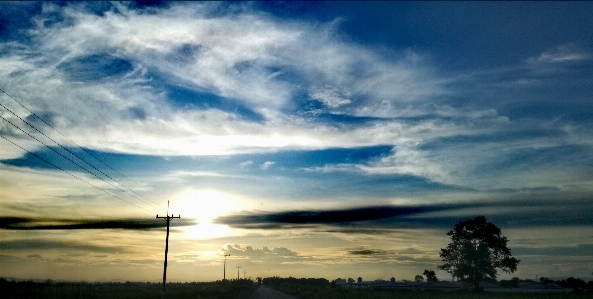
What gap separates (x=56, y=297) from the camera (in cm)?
6619

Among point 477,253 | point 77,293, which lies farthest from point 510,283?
point 77,293

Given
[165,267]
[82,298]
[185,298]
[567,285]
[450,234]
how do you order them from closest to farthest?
[165,267], [82,298], [185,298], [450,234], [567,285]

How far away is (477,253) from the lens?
266 feet

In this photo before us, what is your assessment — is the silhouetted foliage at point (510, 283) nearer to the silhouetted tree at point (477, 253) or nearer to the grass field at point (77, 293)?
the silhouetted tree at point (477, 253)

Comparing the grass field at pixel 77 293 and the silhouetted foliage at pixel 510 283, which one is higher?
the grass field at pixel 77 293

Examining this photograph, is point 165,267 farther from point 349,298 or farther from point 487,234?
point 487,234

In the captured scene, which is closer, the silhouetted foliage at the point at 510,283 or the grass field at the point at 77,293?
the grass field at the point at 77,293

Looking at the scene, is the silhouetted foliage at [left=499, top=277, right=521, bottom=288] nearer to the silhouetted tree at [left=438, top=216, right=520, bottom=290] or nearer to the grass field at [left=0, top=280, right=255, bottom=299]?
the silhouetted tree at [left=438, top=216, right=520, bottom=290]

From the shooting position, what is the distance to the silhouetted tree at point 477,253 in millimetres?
79625

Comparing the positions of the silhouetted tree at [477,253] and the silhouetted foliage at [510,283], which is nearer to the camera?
the silhouetted tree at [477,253]

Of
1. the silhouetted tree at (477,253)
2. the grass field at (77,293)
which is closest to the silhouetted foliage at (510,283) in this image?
the silhouetted tree at (477,253)

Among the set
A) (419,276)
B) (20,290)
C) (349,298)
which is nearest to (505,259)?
(349,298)

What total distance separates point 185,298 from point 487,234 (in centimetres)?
5723

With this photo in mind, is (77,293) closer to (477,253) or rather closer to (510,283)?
(477,253)
